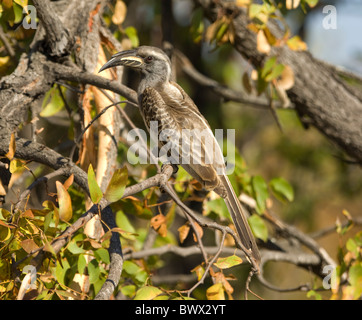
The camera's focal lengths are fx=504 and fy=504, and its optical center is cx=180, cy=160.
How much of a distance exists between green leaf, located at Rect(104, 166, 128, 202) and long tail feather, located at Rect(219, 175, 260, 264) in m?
0.98

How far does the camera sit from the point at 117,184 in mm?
1925

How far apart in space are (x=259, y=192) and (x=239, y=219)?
671mm

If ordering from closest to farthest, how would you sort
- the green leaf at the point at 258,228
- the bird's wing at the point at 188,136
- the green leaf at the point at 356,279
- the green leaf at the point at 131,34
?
1. the bird's wing at the point at 188,136
2. the green leaf at the point at 356,279
3. the green leaf at the point at 258,228
4. the green leaf at the point at 131,34

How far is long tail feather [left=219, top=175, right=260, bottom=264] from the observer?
8.71 ft

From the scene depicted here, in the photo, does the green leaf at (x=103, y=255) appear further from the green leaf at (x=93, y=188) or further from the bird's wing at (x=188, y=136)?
the bird's wing at (x=188, y=136)

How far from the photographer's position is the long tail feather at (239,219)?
266 centimetres

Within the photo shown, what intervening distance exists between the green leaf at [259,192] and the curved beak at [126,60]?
110 centimetres

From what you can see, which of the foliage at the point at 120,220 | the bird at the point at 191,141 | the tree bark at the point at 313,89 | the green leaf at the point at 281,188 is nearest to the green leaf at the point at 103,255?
the foliage at the point at 120,220

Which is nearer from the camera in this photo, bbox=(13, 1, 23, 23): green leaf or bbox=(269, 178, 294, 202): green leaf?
bbox=(13, 1, 23, 23): green leaf

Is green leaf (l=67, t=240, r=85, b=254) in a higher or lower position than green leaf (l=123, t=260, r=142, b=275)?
higher

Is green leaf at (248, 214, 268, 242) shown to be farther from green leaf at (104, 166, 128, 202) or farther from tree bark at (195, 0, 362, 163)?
green leaf at (104, 166, 128, 202)

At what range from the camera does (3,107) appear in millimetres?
2607

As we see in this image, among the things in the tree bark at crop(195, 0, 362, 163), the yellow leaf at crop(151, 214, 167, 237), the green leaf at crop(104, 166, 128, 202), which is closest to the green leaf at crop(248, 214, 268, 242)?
the yellow leaf at crop(151, 214, 167, 237)
